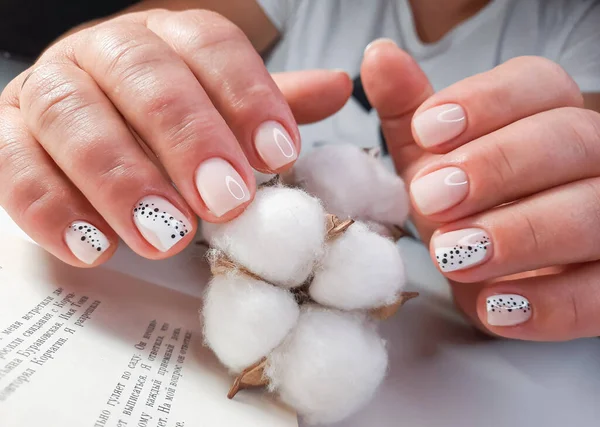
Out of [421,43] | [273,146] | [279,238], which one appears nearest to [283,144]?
[273,146]

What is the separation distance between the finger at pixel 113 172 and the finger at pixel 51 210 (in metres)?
0.02

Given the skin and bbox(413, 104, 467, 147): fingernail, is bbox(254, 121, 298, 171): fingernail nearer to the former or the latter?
the skin

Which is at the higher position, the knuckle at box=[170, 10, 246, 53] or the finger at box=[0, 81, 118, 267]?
the knuckle at box=[170, 10, 246, 53]

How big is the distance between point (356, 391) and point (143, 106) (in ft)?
0.95

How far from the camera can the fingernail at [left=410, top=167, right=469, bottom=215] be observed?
0.44m

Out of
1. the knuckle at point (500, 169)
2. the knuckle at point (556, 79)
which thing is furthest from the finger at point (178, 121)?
the knuckle at point (556, 79)

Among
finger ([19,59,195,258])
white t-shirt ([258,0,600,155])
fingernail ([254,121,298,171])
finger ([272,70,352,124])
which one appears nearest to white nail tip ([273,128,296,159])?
fingernail ([254,121,298,171])

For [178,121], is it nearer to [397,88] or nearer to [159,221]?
[159,221]

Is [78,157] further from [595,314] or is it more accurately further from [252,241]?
[595,314]

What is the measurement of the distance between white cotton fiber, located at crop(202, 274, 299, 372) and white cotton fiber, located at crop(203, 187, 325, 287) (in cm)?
1

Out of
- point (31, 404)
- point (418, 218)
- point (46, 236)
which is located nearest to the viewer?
point (31, 404)

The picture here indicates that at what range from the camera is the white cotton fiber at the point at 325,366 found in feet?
1.11

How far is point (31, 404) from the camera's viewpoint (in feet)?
0.95

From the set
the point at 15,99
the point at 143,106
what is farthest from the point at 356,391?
the point at 15,99
